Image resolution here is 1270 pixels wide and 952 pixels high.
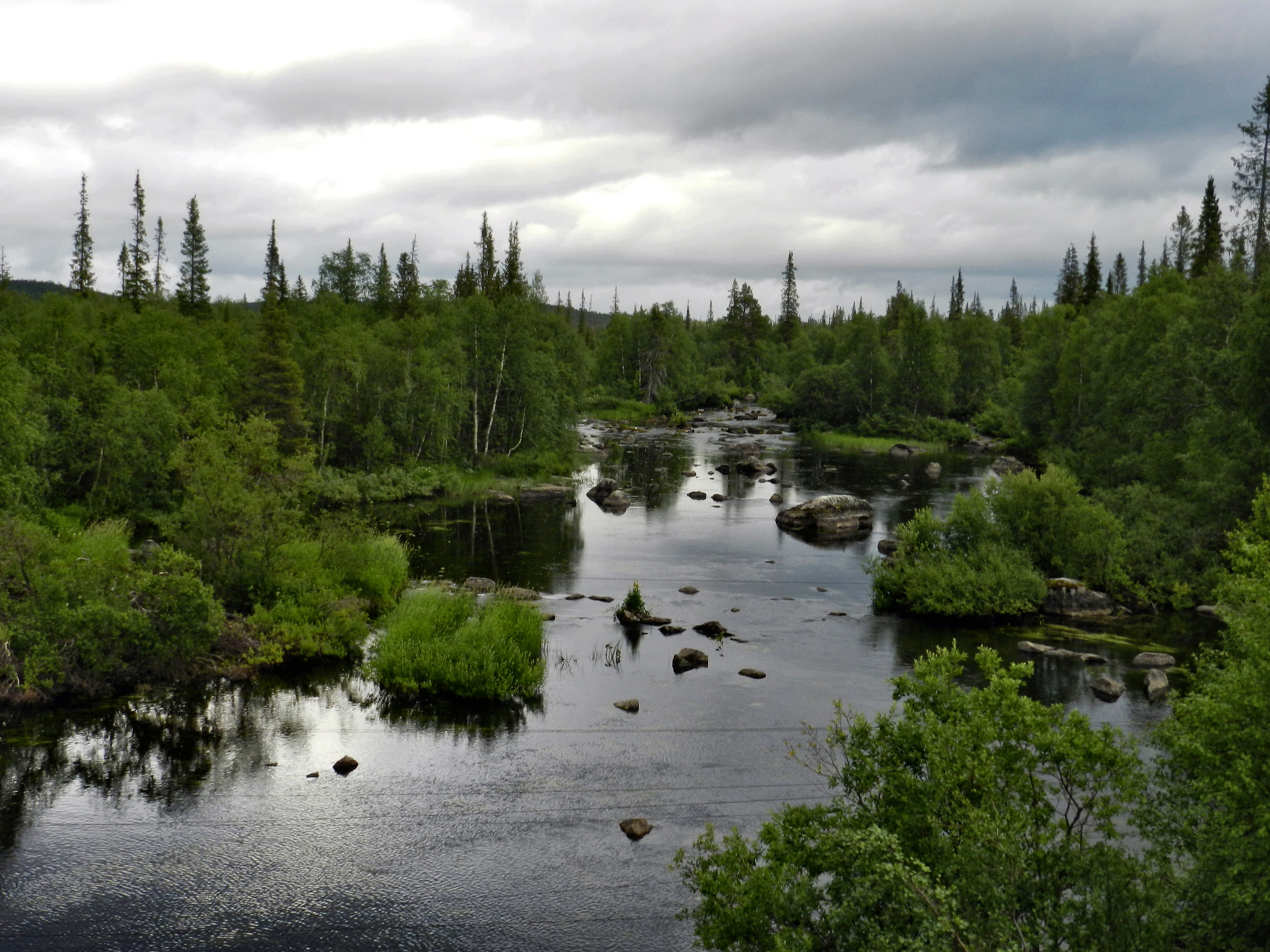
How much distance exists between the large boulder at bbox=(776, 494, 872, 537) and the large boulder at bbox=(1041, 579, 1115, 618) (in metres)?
17.2

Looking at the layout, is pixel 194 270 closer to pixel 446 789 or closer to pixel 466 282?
pixel 466 282

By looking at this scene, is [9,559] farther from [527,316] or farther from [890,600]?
[527,316]

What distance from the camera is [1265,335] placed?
3797 cm

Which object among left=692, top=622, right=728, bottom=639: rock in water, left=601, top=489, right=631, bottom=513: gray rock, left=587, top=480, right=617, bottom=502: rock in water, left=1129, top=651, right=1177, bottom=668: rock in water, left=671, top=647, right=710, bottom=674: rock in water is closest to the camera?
left=671, top=647, right=710, bottom=674: rock in water

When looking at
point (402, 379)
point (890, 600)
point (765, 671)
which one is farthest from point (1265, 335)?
point (402, 379)

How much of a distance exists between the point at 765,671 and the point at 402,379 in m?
44.3

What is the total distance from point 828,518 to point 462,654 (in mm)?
31416

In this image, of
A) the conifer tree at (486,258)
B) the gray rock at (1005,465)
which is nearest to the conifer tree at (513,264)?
the conifer tree at (486,258)

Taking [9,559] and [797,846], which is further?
[9,559]

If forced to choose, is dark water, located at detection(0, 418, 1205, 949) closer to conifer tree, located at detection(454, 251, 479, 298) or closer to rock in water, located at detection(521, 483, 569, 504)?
rock in water, located at detection(521, 483, 569, 504)

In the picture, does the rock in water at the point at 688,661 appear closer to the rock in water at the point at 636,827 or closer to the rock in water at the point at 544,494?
the rock in water at the point at 636,827

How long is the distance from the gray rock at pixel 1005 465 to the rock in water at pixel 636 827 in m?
61.7

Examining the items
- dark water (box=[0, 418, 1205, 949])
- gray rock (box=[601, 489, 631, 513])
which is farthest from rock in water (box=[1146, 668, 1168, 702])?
gray rock (box=[601, 489, 631, 513])

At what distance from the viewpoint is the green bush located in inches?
1096
